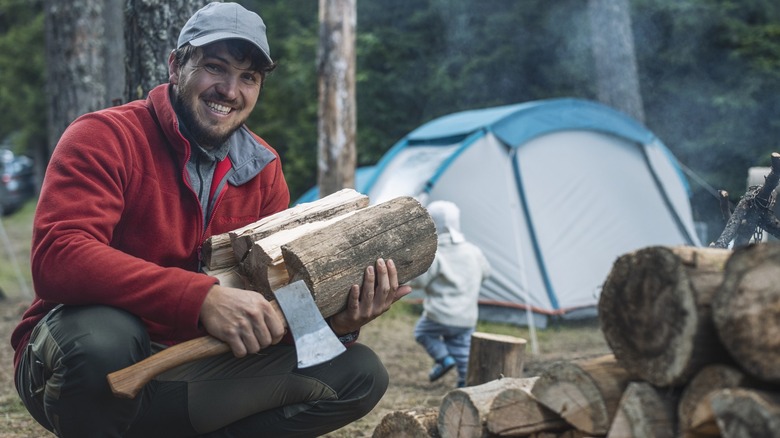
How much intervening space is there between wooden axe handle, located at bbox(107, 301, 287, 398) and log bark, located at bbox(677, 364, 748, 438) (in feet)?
4.29

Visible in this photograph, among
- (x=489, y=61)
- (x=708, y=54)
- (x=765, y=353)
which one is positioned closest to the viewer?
(x=765, y=353)

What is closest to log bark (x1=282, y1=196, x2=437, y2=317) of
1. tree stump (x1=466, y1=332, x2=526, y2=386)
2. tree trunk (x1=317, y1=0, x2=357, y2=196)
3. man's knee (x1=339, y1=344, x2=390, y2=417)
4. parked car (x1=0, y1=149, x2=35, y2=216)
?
man's knee (x1=339, y1=344, x2=390, y2=417)

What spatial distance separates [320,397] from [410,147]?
19.6ft

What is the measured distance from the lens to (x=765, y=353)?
1778 mm

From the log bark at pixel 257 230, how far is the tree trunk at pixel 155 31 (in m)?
1.72

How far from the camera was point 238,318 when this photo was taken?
248 cm

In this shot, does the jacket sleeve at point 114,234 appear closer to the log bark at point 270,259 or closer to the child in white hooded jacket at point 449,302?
the log bark at point 270,259

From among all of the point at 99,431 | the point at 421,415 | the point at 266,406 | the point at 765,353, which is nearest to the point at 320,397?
the point at 266,406

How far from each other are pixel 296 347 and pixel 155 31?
8.00 feet

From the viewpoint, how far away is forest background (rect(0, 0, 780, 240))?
1179 centimetres

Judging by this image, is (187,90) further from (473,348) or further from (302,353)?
(473,348)

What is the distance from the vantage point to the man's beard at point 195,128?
2.97 metres

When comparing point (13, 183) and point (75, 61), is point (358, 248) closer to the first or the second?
point (75, 61)

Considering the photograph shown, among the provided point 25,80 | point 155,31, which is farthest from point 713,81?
point 25,80
